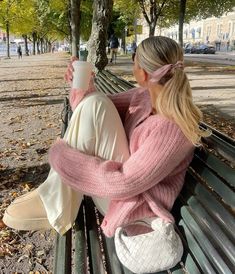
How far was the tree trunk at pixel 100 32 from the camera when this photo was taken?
12094 mm

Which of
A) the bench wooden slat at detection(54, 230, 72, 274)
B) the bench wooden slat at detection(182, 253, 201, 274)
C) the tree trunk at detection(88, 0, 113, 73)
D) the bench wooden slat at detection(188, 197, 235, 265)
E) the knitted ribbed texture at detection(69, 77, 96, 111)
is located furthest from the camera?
the tree trunk at detection(88, 0, 113, 73)

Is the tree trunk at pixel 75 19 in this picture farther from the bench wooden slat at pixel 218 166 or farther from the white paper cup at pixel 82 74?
the bench wooden slat at pixel 218 166

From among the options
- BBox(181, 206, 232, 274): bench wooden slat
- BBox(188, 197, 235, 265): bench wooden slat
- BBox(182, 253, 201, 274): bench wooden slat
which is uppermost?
BBox(188, 197, 235, 265): bench wooden slat

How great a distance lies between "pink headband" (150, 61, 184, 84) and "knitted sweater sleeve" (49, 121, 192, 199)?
215mm

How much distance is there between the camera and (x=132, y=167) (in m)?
1.96

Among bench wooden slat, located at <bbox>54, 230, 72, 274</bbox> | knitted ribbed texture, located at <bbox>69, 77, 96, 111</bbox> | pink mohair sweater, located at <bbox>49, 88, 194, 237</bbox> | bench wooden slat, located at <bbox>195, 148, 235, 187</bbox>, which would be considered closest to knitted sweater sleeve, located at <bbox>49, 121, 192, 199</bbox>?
pink mohair sweater, located at <bbox>49, 88, 194, 237</bbox>

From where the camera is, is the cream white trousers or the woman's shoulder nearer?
the woman's shoulder

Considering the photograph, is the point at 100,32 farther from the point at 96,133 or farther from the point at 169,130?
the point at 169,130

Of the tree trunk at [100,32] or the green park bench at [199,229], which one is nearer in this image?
the green park bench at [199,229]

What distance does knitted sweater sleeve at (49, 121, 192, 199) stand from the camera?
1925 millimetres

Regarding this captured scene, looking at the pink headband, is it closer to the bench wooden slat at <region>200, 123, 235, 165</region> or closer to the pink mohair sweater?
the pink mohair sweater

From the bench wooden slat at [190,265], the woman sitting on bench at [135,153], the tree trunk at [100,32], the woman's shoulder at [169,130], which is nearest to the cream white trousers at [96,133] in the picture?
the woman sitting on bench at [135,153]

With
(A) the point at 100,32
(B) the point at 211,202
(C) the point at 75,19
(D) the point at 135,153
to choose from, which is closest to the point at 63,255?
(D) the point at 135,153

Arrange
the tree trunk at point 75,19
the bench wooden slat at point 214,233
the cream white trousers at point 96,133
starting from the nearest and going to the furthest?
the bench wooden slat at point 214,233
the cream white trousers at point 96,133
the tree trunk at point 75,19
